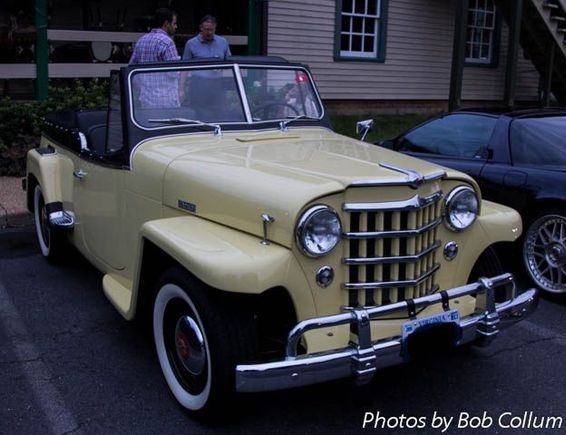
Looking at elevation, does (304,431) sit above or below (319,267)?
below

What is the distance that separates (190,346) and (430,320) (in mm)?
1145

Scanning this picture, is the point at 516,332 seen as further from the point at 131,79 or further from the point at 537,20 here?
the point at 537,20

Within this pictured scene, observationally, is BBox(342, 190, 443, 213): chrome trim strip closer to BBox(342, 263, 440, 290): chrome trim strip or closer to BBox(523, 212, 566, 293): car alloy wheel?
BBox(342, 263, 440, 290): chrome trim strip

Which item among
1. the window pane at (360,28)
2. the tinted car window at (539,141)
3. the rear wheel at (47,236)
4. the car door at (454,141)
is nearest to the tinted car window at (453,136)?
the car door at (454,141)

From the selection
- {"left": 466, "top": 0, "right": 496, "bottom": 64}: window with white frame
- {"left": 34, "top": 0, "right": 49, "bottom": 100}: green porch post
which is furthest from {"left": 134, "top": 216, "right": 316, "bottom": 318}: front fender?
{"left": 466, "top": 0, "right": 496, "bottom": 64}: window with white frame

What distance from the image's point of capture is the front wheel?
2.96 metres

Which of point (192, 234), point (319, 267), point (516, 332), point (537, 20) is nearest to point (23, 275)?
point (192, 234)

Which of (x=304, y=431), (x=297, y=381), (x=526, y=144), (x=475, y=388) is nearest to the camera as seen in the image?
(x=297, y=381)

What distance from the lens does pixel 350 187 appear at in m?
3.07

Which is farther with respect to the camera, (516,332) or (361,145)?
(516,332)

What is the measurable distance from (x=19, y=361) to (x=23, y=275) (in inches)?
65.8

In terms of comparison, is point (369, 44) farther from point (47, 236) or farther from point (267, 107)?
point (267, 107)

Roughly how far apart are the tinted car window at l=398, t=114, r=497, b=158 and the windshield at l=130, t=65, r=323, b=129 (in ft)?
6.45

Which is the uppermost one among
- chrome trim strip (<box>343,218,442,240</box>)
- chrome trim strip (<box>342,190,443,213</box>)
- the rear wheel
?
chrome trim strip (<box>342,190,443,213</box>)
